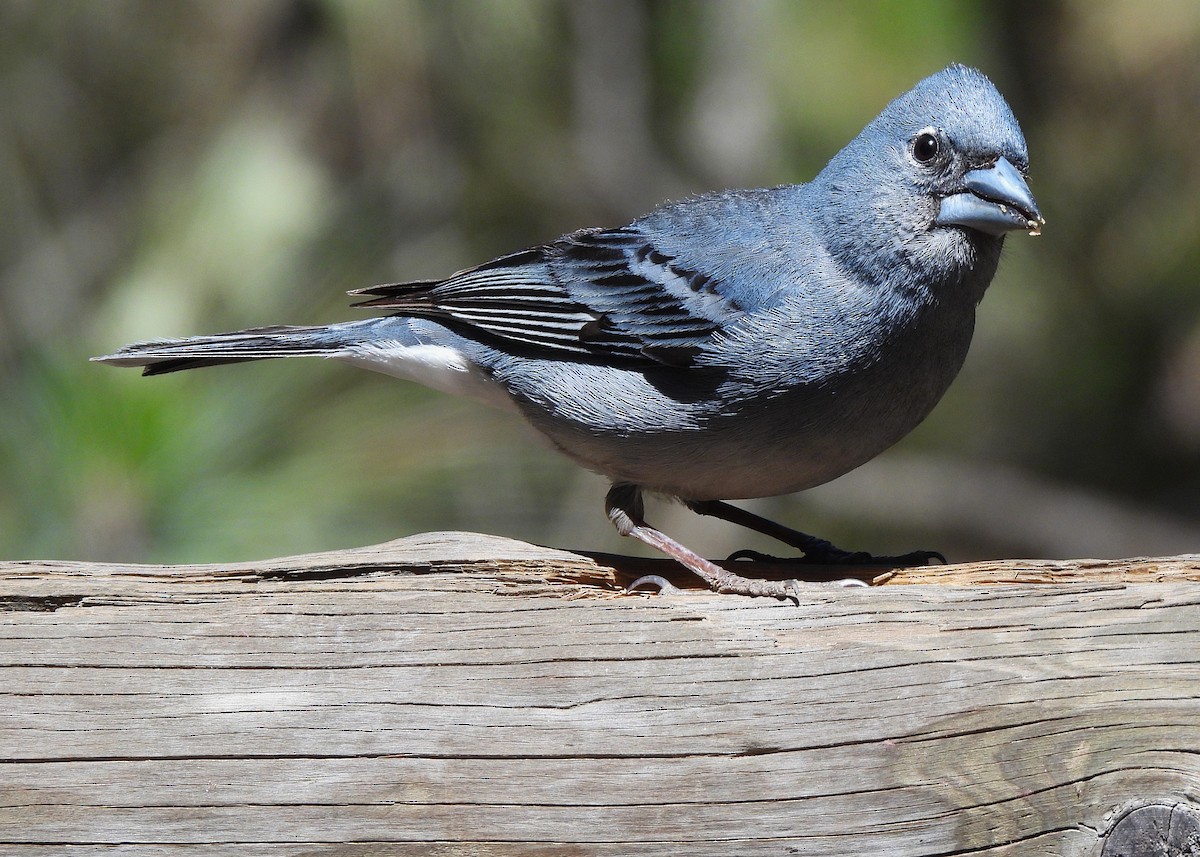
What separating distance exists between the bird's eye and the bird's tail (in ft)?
6.17

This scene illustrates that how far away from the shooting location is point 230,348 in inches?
152

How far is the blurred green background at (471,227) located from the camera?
5066 millimetres

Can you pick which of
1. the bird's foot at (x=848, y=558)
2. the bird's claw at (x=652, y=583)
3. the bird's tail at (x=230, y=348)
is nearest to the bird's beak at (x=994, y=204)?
the bird's foot at (x=848, y=558)

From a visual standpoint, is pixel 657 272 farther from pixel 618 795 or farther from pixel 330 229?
pixel 330 229

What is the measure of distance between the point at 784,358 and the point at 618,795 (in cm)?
135

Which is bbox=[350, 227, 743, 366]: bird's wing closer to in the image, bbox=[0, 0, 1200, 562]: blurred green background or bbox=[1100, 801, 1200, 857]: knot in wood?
bbox=[0, 0, 1200, 562]: blurred green background

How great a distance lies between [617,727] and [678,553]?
3.37 ft

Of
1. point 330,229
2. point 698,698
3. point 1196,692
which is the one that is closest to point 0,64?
point 330,229

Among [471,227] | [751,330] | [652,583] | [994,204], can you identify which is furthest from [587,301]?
[471,227]

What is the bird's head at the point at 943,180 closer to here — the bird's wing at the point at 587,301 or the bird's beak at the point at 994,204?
the bird's beak at the point at 994,204

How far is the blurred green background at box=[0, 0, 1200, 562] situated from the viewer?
5.07 metres

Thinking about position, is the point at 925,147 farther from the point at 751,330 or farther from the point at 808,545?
the point at 808,545

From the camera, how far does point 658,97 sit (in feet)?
25.8

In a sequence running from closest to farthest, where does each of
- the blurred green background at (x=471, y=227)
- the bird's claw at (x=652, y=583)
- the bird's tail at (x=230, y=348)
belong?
the bird's claw at (x=652, y=583) < the bird's tail at (x=230, y=348) < the blurred green background at (x=471, y=227)
